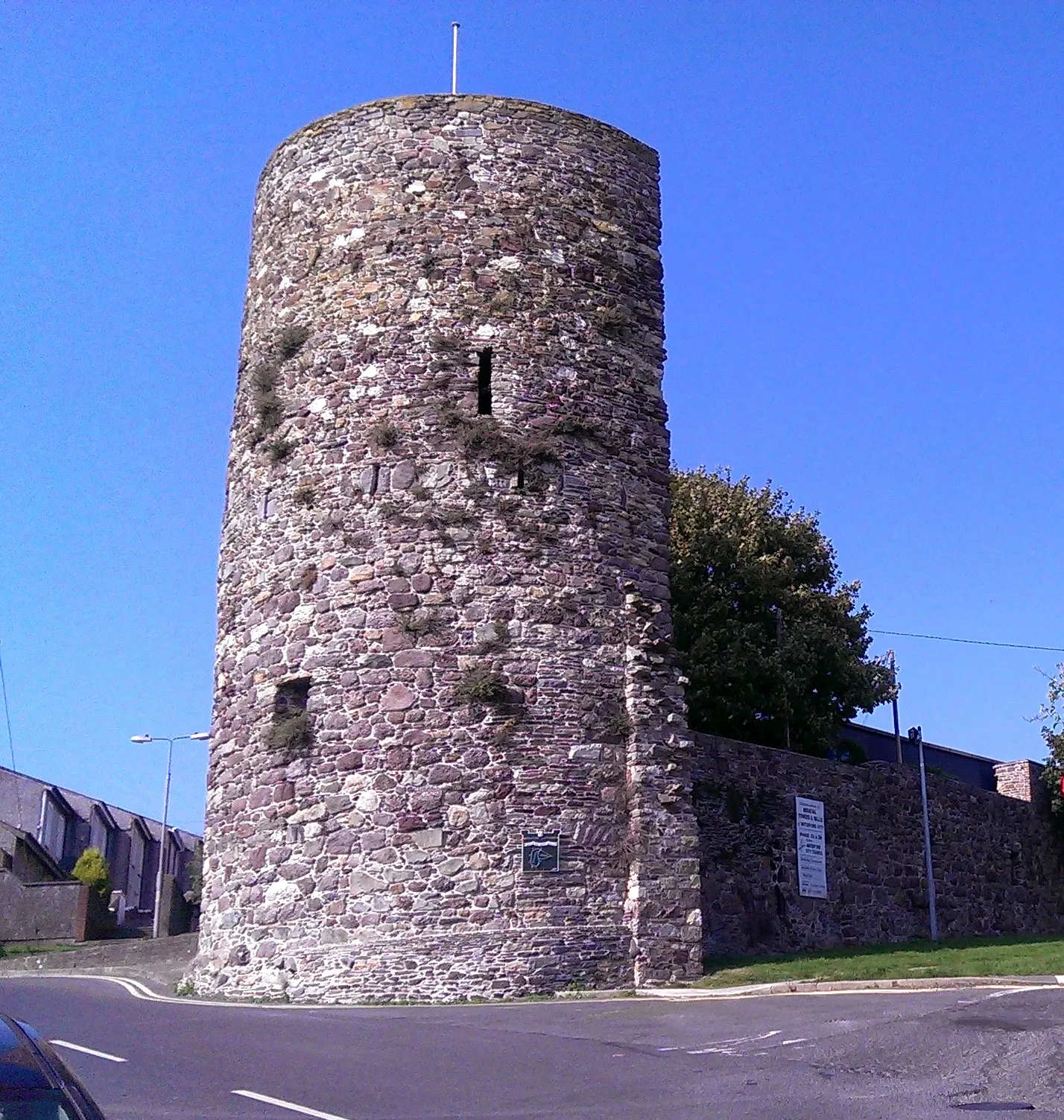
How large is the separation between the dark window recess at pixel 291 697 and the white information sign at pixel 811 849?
862 cm

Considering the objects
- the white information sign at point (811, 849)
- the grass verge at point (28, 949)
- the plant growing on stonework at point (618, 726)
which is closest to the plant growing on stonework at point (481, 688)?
the plant growing on stonework at point (618, 726)

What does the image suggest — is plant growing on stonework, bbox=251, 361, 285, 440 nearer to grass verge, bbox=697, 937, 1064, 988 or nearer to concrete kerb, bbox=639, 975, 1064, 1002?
concrete kerb, bbox=639, 975, 1064, 1002

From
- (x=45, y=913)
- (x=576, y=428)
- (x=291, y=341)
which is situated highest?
(x=291, y=341)

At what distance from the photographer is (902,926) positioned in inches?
942

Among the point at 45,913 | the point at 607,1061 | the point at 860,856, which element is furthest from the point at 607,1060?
the point at 45,913

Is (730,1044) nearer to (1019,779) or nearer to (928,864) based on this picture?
(928,864)

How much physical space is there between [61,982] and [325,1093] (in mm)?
13565

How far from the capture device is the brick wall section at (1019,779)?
3142cm

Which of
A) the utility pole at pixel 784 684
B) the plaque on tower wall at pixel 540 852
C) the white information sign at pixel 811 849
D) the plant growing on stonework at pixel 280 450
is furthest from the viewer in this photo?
the utility pole at pixel 784 684

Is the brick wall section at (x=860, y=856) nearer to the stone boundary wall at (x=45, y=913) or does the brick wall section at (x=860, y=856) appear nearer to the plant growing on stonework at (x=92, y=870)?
the stone boundary wall at (x=45, y=913)

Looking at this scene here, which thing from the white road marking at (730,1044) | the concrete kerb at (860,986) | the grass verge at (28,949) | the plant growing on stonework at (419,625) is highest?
the plant growing on stonework at (419,625)

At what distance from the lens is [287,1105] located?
8.20 metres

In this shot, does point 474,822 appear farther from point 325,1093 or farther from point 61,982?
point 61,982

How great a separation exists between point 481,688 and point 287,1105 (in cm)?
822
